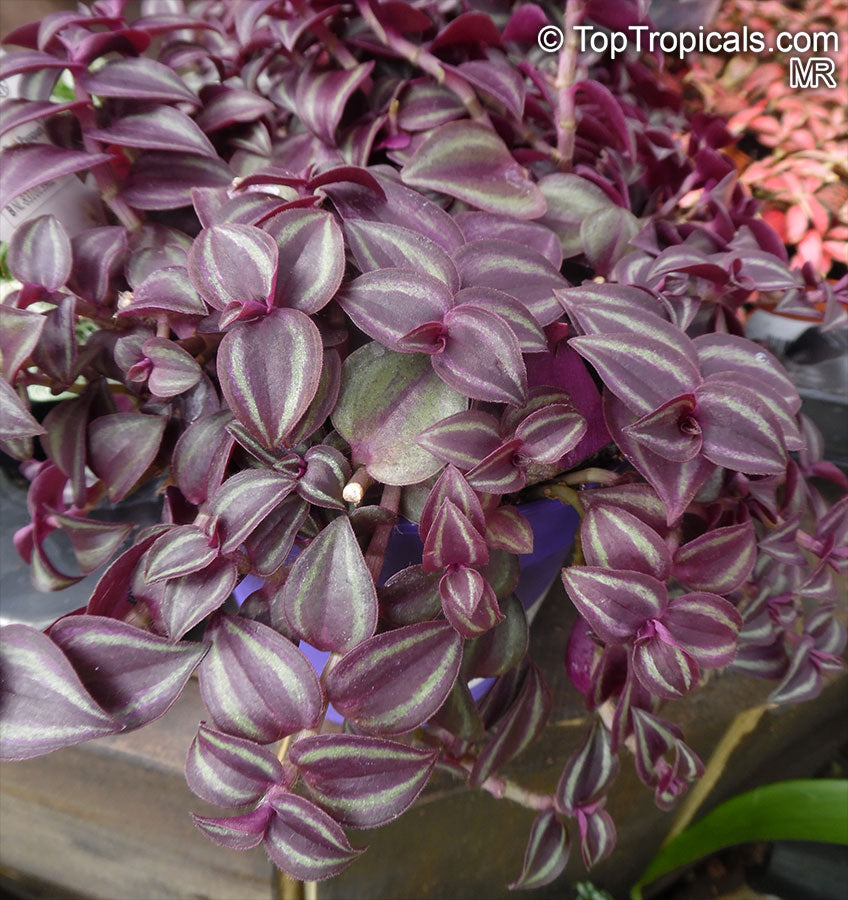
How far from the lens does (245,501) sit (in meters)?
0.35

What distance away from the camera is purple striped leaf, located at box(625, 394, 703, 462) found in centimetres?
33

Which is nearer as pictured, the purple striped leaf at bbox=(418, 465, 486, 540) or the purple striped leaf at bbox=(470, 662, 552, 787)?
the purple striped leaf at bbox=(418, 465, 486, 540)

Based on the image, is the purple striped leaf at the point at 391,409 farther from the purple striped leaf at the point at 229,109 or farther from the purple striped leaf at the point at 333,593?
the purple striped leaf at the point at 229,109

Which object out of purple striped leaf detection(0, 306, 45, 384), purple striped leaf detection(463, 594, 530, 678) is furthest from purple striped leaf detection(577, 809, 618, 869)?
purple striped leaf detection(0, 306, 45, 384)

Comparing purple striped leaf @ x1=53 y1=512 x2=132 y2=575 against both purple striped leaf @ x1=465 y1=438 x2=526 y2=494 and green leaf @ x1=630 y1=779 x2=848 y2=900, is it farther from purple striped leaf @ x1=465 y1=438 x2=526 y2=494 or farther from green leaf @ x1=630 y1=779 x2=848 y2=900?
green leaf @ x1=630 y1=779 x2=848 y2=900

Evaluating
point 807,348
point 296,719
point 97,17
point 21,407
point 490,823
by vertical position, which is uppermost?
point 97,17

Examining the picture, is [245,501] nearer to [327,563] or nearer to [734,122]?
[327,563]

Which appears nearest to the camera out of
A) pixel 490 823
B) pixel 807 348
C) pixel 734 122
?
pixel 490 823

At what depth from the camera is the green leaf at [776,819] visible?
738 millimetres

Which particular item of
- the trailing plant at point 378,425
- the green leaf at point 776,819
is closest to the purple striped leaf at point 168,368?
the trailing plant at point 378,425

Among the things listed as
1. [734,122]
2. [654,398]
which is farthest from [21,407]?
[734,122]

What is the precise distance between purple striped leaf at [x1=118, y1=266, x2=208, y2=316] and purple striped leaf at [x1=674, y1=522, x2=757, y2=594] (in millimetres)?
301

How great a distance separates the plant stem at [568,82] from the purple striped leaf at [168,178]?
252 millimetres

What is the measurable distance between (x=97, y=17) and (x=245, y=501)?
1.22 ft
